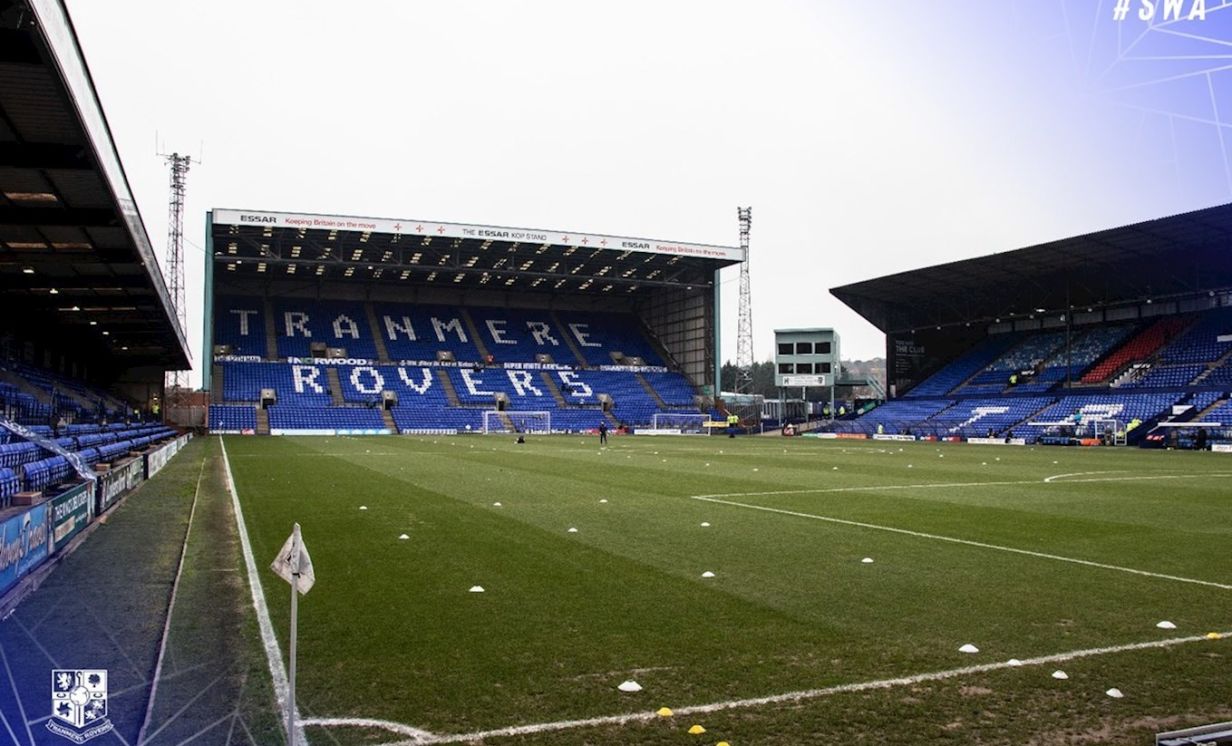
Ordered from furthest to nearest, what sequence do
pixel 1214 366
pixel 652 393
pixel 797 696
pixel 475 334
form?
pixel 475 334, pixel 652 393, pixel 1214 366, pixel 797 696

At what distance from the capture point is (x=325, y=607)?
304 inches

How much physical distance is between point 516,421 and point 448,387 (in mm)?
7675

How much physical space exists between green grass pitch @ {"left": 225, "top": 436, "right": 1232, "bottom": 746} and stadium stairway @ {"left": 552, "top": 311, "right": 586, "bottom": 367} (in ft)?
192

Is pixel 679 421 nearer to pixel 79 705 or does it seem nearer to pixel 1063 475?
pixel 1063 475

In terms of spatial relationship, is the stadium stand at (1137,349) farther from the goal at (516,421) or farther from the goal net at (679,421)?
the goal at (516,421)

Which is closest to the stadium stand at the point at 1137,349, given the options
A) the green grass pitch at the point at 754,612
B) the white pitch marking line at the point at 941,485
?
the white pitch marking line at the point at 941,485

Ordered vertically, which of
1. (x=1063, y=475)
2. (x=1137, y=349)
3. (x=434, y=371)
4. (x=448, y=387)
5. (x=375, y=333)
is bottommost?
(x=1063, y=475)

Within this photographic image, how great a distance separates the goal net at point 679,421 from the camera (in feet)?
222

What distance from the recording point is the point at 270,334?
67.2 metres

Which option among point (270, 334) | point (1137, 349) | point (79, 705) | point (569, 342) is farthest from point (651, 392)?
point (79, 705)

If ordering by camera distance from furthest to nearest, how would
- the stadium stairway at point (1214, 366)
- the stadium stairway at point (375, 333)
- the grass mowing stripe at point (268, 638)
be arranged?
the stadium stairway at point (375, 333)
the stadium stairway at point (1214, 366)
the grass mowing stripe at point (268, 638)

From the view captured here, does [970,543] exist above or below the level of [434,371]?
below

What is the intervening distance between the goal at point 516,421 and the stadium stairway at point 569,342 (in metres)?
10.7

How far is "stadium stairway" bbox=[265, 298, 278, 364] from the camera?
2570 inches
